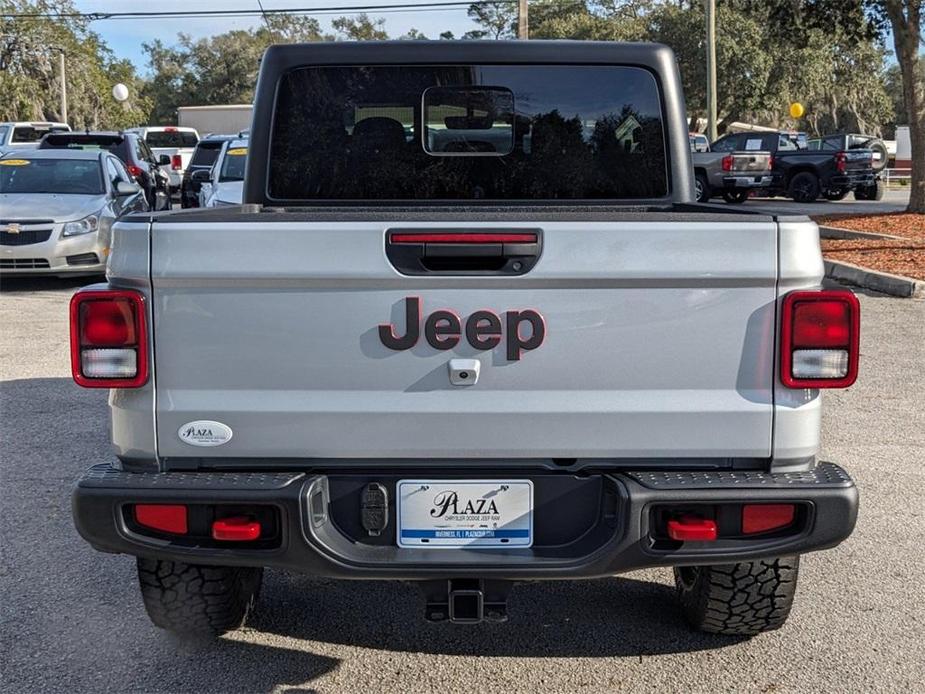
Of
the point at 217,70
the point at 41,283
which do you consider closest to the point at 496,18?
the point at 217,70

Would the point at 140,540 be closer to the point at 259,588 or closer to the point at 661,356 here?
the point at 259,588

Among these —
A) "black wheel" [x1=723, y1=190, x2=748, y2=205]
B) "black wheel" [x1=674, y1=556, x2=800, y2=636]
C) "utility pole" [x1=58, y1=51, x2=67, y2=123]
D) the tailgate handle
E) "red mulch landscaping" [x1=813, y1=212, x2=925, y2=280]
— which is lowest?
"black wheel" [x1=674, y1=556, x2=800, y2=636]

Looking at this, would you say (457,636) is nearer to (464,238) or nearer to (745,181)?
(464,238)

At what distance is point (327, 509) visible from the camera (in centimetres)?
312

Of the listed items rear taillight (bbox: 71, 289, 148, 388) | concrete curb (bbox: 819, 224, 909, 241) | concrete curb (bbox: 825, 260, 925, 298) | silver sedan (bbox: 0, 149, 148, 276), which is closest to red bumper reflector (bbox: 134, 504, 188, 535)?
rear taillight (bbox: 71, 289, 148, 388)

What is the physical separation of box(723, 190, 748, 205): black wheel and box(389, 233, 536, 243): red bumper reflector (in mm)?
25682

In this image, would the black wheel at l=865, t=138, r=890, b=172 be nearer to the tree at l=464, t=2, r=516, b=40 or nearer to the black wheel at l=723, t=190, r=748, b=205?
the black wheel at l=723, t=190, r=748, b=205

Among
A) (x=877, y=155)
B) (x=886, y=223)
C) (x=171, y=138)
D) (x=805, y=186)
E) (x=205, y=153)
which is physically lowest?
(x=886, y=223)

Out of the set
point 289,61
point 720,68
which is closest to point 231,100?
point 720,68

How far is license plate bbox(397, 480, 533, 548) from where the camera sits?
3115mm

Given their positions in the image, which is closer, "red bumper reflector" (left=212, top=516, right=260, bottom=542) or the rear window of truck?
"red bumper reflector" (left=212, top=516, right=260, bottom=542)

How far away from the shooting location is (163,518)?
123 inches

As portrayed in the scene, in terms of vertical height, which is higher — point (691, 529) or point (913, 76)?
point (913, 76)

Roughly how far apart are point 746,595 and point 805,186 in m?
25.6
